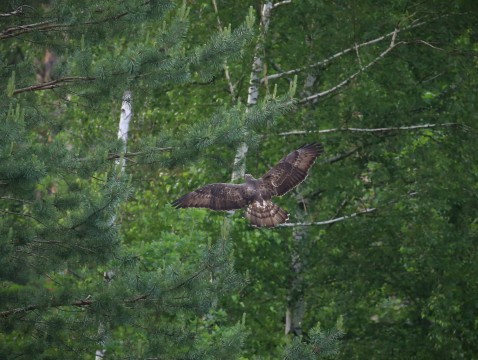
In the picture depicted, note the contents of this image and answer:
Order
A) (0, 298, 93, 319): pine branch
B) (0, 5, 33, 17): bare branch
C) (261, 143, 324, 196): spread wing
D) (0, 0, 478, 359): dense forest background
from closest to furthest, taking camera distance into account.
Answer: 1. (0, 298, 93, 319): pine branch
2. (261, 143, 324, 196): spread wing
3. (0, 5, 33, 17): bare branch
4. (0, 0, 478, 359): dense forest background

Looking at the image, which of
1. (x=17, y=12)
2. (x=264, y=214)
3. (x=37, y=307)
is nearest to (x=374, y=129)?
(x=264, y=214)

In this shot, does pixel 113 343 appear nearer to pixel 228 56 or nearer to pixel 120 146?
pixel 120 146

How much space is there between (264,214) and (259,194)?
0.78ft

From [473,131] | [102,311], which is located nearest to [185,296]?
[102,311]

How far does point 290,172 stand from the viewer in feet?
50.8

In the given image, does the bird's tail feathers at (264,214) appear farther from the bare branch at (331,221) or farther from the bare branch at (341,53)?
the bare branch at (341,53)

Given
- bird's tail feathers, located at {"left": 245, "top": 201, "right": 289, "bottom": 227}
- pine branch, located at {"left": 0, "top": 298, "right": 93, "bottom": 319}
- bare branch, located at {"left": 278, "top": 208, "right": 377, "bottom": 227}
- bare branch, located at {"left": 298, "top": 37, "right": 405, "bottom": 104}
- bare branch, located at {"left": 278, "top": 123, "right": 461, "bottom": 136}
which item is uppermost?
bird's tail feathers, located at {"left": 245, "top": 201, "right": 289, "bottom": 227}

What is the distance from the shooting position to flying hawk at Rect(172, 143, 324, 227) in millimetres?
15211

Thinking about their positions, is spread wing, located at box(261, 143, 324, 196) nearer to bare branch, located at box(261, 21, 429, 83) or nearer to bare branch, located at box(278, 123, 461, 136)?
bare branch, located at box(278, 123, 461, 136)

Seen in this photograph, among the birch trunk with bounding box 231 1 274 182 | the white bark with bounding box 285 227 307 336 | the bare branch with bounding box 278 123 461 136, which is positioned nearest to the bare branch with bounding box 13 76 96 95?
the birch trunk with bounding box 231 1 274 182

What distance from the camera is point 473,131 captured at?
1961cm

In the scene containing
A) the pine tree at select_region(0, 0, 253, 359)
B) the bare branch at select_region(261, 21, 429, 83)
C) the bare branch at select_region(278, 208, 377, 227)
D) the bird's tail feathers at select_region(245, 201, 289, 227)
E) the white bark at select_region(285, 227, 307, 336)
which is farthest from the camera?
the bare branch at select_region(261, 21, 429, 83)

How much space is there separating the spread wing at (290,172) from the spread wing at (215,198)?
323 millimetres

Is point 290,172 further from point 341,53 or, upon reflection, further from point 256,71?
point 341,53
